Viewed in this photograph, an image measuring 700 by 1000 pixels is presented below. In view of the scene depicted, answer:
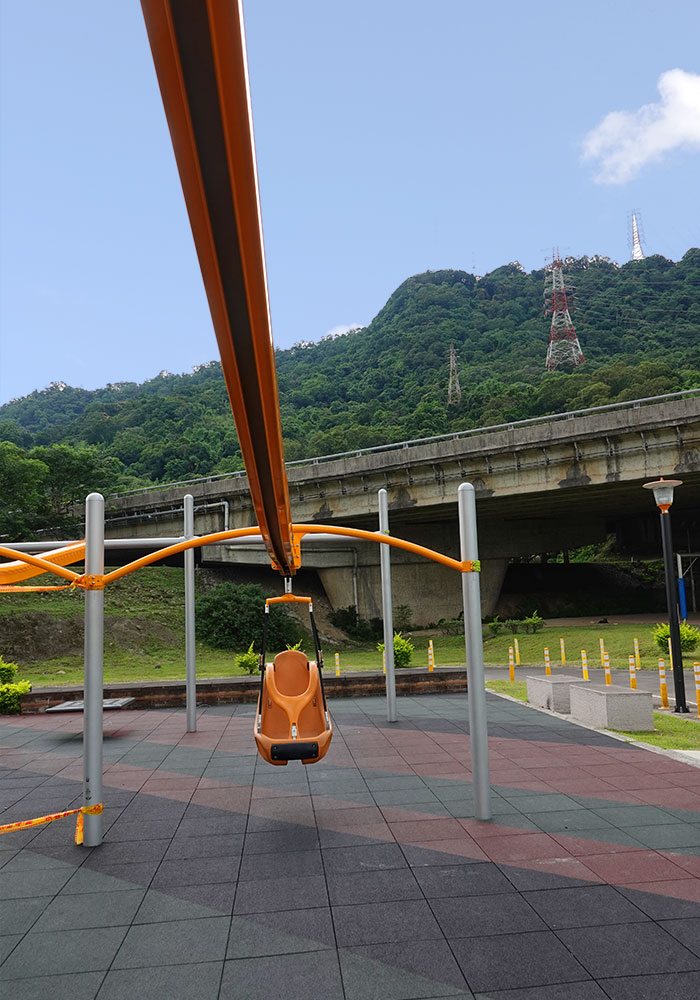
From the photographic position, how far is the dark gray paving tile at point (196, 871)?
5207 mm

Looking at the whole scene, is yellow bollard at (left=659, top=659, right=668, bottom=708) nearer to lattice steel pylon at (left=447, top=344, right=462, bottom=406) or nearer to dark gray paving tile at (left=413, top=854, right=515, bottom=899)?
dark gray paving tile at (left=413, top=854, right=515, bottom=899)

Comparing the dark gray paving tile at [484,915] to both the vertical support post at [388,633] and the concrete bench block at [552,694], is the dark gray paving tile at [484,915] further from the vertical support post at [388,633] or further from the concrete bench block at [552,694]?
the concrete bench block at [552,694]

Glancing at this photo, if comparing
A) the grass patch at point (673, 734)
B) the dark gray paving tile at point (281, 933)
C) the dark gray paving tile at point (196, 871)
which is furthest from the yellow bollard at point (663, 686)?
the dark gray paving tile at point (281, 933)

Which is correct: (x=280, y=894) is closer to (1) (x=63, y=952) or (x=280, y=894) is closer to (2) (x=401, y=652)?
(1) (x=63, y=952)

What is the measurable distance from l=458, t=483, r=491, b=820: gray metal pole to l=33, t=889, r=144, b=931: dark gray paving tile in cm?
311

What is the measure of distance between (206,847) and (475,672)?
2.88 meters

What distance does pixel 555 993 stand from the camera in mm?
3590

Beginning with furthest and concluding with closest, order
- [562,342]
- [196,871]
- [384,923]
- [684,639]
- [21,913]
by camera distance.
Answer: [562,342]
[684,639]
[196,871]
[21,913]
[384,923]

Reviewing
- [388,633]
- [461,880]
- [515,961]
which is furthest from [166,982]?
[388,633]

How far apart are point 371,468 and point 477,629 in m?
23.1

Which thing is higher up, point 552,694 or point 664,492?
point 664,492

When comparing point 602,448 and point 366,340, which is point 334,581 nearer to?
point 602,448

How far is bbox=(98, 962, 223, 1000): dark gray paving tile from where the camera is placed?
12.0 ft

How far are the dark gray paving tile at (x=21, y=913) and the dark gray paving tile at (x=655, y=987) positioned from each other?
3.59 m
